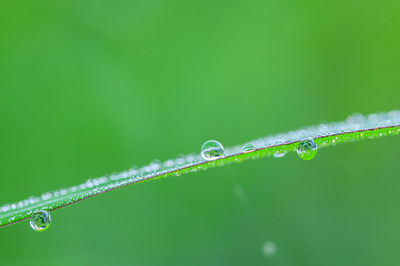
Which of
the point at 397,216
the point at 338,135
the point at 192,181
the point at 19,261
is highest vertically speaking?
the point at 192,181

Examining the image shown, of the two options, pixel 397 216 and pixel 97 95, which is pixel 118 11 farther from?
pixel 397 216

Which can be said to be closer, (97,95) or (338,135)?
(338,135)

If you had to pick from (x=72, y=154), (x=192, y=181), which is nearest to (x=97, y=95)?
(x=72, y=154)

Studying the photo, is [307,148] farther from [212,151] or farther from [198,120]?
[198,120]

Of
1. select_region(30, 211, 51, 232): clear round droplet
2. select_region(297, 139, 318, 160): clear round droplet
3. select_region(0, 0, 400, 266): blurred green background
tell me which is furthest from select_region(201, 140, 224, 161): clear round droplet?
select_region(0, 0, 400, 266): blurred green background

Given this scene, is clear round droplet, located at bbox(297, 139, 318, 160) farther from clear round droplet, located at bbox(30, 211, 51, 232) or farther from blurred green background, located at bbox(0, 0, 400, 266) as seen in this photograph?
blurred green background, located at bbox(0, 0, 400, 266)

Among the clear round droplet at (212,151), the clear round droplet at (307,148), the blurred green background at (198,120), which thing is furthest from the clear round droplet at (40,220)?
the blurred green background at (198,120)

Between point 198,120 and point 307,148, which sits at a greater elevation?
point 198,120

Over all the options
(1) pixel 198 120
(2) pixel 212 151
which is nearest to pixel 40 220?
(2) pixel 212 151
